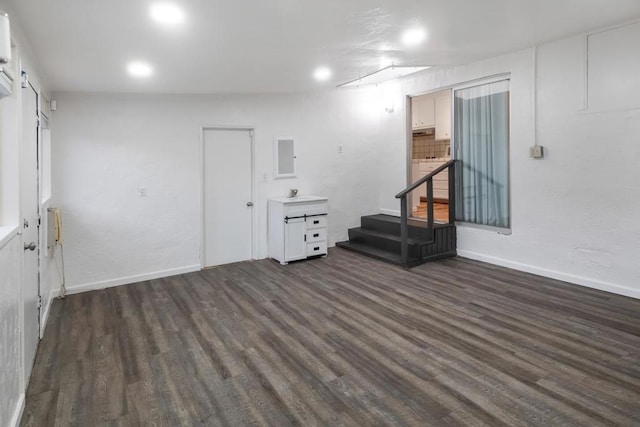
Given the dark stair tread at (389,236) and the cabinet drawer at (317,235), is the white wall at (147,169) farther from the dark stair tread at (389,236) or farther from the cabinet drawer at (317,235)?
the dark stair tread at (389,236)

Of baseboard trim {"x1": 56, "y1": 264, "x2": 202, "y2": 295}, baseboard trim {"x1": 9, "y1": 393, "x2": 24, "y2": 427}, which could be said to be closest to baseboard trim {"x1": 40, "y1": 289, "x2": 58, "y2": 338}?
baseboard trim {"x1": 56, "y1": 264, "x2": 202, "y2": 295}

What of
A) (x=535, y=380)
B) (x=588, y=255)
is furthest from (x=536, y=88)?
(x=535, y=380)

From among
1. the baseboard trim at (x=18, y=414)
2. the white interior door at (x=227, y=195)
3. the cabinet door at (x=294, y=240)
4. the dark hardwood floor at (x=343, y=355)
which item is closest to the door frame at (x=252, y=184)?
the white interior door at (x=227, y=195)

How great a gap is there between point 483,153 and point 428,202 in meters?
1.00

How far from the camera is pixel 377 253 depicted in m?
5.86

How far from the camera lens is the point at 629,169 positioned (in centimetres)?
394

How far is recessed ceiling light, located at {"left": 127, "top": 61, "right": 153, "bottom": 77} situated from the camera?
3630 mm

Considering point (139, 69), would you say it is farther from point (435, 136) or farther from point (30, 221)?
point (435, 136)

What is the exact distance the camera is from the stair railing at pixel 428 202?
17.4ft

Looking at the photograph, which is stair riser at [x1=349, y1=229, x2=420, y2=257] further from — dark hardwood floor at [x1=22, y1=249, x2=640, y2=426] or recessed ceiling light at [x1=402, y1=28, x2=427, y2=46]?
recessed ceiling light at [x1=402, y1=28, x2=427, y2=46]

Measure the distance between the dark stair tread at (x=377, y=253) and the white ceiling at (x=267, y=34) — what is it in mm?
2548

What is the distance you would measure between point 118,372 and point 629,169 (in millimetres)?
4931

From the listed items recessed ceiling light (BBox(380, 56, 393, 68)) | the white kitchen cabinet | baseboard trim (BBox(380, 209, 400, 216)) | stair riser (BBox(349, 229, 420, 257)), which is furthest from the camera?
the white kitchen cabinet

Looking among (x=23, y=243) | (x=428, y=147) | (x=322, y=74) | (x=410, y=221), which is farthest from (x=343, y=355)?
(x=428, y=147)
